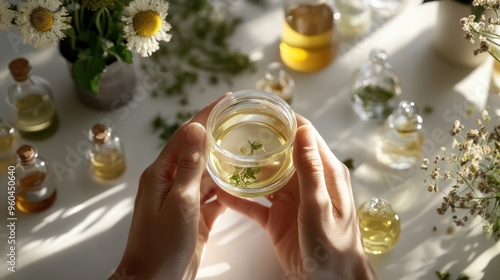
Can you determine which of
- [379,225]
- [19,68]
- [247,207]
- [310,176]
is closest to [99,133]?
[19,68]

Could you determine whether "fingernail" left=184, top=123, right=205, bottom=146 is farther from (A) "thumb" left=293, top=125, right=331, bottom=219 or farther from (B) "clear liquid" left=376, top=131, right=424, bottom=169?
(B) "clear liquid" left=376, top=131, right=424, bottom=169

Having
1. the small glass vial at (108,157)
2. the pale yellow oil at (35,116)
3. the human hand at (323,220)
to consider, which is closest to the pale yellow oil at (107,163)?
the small glass vial at (108,157)

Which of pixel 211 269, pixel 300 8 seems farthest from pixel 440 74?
pixel 211 269

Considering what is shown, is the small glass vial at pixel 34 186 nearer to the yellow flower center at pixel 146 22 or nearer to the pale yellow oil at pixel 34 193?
the pale yellow oil at pixel 34 193

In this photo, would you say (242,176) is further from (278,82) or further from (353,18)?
(353,18)

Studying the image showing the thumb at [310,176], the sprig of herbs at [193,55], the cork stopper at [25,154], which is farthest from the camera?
the sprig of herbs at [193,55]
